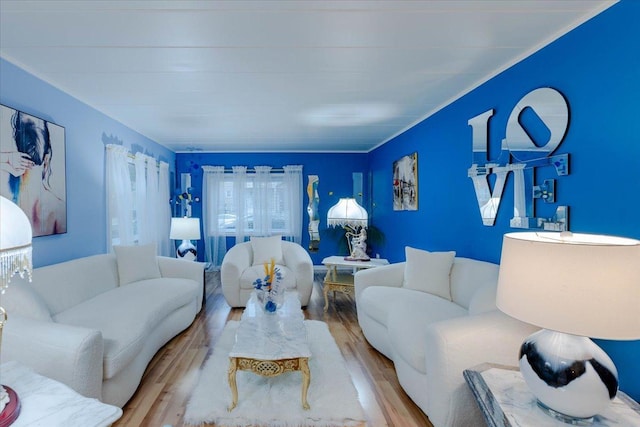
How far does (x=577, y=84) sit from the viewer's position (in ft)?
6.39

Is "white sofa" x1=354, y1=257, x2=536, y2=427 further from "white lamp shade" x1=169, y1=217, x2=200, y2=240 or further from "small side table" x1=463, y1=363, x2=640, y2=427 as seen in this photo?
"white lamp shade" x1=169, y1=217, x2=200, y2=240

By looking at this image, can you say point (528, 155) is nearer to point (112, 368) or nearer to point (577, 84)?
point (577, 84)

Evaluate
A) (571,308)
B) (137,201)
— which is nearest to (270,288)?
(571,308)

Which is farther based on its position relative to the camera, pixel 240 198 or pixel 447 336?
pixel 240 198

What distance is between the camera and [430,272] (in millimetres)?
3033

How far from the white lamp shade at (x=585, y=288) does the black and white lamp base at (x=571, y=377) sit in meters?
0.20

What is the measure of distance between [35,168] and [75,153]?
1.96 feet

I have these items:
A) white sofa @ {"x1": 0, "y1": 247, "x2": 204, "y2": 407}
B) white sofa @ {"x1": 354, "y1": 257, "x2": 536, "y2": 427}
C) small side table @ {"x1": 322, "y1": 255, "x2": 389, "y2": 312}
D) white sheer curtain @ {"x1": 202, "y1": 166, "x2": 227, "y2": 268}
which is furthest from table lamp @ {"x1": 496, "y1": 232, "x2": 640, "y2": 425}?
white sheer curtain @ {"x1": 202, "y1": 166, "x2": 227, "y2": 268}

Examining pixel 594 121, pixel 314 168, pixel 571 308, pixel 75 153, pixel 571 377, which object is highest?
pixel 314 168

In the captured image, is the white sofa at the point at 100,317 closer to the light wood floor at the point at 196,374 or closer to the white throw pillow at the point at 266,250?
the light wood floor at the point at 196,374

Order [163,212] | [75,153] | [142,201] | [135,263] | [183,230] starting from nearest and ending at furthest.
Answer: [75,153] < [135,263] < [142,201] < [183,230] < [163,212]

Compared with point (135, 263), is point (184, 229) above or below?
above

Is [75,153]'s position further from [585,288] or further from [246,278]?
[585,288]

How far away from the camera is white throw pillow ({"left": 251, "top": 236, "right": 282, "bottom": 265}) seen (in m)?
4.61
